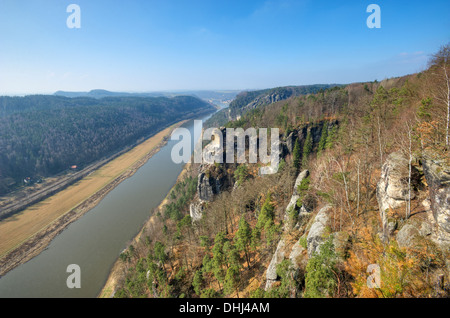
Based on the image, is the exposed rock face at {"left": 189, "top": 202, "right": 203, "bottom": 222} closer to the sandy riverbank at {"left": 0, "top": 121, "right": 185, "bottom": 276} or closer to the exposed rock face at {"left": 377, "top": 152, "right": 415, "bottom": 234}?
the sandy riverbank at {"left": 0, "top": 121, "right": 185, "bottom": 276}

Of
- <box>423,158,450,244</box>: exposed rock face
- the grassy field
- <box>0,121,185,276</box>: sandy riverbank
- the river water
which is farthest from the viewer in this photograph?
the grassy field

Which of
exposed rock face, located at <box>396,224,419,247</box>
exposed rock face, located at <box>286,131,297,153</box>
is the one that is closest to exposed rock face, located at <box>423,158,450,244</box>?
exposed rock face, located at <box>396,224,419,247</box>

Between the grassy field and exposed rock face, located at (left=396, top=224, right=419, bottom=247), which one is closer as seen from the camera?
exposed rock face, located at (left=396, top=224, right=419, bottom=247)

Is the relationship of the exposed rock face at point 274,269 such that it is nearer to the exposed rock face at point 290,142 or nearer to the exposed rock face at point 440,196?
the exposed rock face at point 440,196

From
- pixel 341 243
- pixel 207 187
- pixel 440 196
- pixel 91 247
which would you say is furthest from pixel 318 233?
pixel 91 247

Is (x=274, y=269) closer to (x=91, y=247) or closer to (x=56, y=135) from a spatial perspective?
(x=91, y=247)
